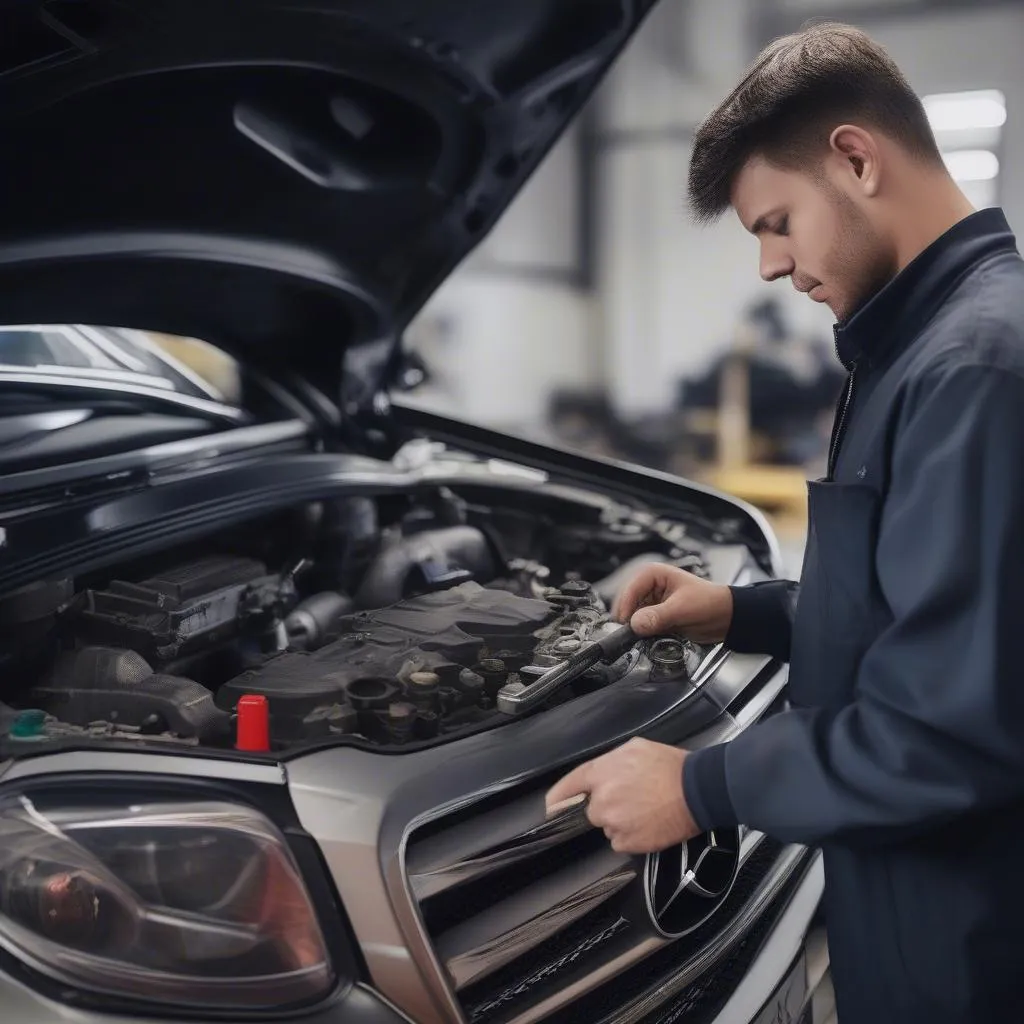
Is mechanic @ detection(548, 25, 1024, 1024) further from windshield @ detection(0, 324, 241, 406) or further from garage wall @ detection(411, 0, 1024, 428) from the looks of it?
garage wall @ detection(411, 0, 1024, 428)

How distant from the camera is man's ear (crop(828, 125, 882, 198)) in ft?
2.97

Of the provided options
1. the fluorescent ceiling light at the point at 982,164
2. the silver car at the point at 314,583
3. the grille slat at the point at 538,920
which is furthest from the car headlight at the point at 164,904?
the fluorescent ceiling light at the point at 982,164

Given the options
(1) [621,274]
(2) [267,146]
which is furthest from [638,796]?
(1) [621,274]

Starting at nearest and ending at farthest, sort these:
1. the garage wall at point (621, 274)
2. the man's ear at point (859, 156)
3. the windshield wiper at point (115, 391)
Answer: the man's ear at point (859, 156), the windshield wiper at point (115, 391), the garage wall at point (621, 274)

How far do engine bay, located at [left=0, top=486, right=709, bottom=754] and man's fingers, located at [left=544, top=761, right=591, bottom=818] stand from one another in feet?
0.40

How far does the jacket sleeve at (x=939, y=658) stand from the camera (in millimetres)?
793

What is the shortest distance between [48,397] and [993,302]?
1378 millimetres

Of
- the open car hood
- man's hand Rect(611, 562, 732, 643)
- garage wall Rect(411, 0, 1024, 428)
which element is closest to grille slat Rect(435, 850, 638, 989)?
man's hand Rect(611, 562, 732, 643)

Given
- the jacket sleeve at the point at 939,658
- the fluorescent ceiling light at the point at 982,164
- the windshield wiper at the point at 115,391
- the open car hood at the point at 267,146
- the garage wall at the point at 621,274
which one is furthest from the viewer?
the garage wall at the point at 621,274

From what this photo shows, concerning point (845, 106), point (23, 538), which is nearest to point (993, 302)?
point (845, 106)

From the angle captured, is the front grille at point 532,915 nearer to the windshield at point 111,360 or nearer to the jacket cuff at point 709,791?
the jacket cuff at point 709,791

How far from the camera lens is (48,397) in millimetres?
1680

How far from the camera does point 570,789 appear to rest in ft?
3.15

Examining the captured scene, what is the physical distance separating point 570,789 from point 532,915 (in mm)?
127
